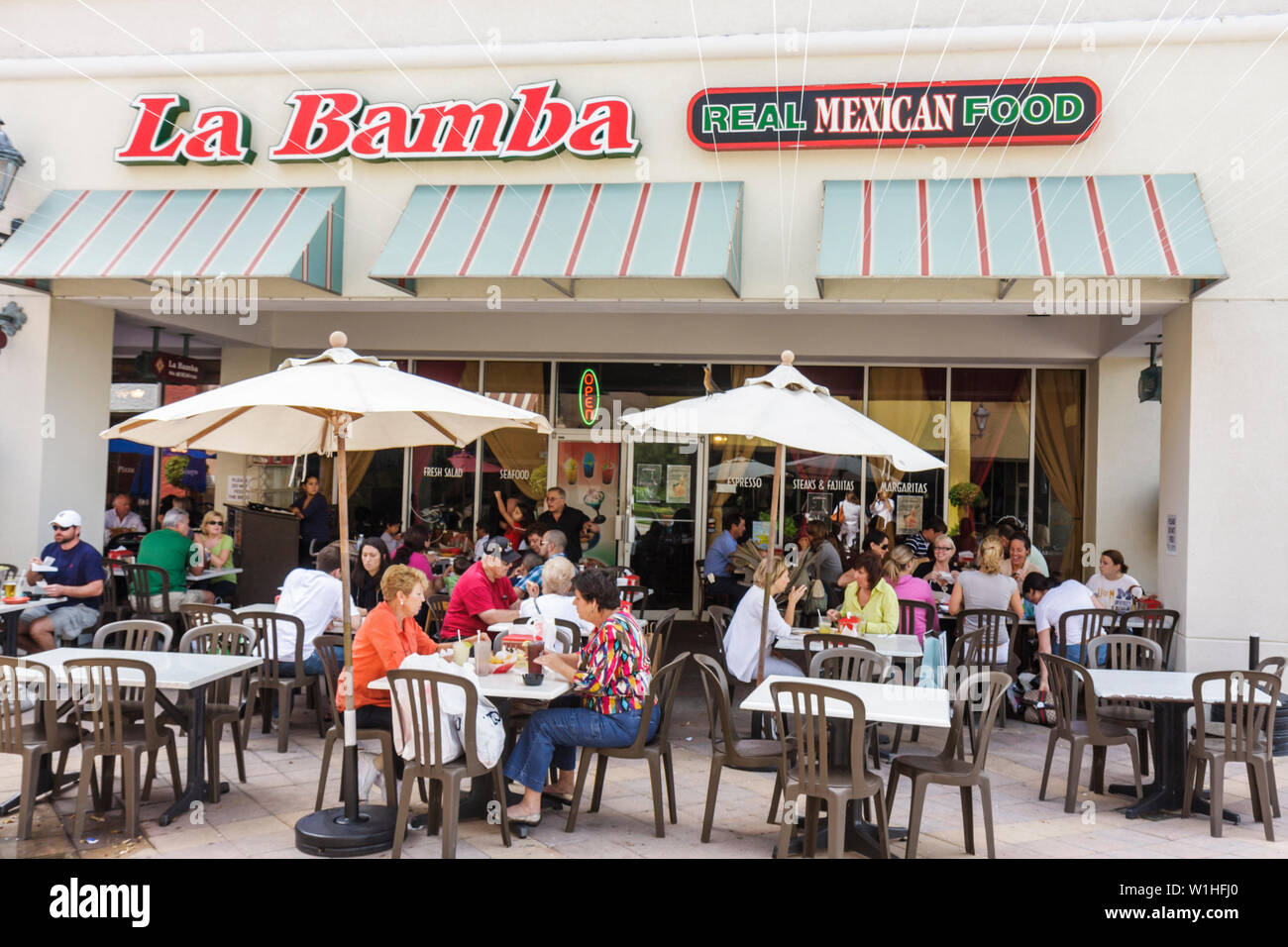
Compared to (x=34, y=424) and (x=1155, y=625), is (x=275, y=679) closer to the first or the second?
(x=34, y=424)

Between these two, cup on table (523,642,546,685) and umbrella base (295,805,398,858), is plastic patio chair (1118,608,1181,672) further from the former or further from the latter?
umbrella base (295,805,398,858)

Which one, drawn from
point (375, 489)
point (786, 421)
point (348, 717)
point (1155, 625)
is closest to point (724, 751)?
point (786, 421)

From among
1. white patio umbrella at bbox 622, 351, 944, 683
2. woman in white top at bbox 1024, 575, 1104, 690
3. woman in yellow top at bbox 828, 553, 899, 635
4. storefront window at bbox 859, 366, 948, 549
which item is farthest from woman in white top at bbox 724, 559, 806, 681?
storefront window at bbox 859, 366, 948, 549

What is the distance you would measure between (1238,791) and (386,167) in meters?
8.30

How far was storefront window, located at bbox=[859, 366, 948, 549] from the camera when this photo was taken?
1208 cm

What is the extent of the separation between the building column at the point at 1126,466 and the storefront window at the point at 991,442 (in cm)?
83

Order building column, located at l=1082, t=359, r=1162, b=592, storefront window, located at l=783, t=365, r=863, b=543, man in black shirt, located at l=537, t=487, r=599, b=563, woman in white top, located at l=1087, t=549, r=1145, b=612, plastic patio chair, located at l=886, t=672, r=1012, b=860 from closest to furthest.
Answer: plastic patio chair, located at l=886, t=672, r=1012, b=860 < woman in white top, located at l=1087, t=549, r=1145, b=612 < man in black shirt, located at l=537, t=487, r=599, b=563 < building column, located at l=1082, t=359, r=1162, b=592 < storefront window, located at l=783, t=365, r=863, b=543

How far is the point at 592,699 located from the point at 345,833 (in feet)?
4.47

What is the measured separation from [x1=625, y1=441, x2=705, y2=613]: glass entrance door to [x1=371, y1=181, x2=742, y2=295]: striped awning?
422 cm

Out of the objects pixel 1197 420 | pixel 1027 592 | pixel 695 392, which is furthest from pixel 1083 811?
pixel 695 392

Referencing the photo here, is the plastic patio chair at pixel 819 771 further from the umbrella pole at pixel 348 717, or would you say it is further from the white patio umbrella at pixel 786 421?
the umbrella pole at pixel 348 717

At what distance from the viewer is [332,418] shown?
5.33 m

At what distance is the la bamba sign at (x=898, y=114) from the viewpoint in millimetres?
8500

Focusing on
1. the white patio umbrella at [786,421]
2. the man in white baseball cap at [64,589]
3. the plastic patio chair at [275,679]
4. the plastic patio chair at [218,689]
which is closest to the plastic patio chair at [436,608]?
the plastic patio chair at [275,679]
